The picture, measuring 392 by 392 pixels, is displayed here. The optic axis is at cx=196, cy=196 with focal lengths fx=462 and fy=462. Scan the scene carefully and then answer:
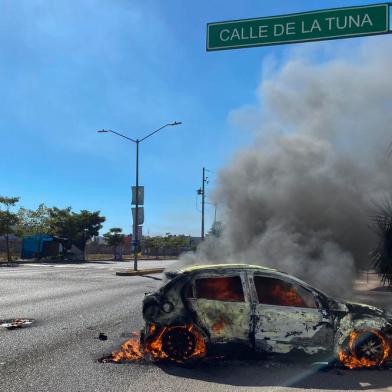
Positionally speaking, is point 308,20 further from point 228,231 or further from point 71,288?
point 71,288

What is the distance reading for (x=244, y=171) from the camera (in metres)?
17.9

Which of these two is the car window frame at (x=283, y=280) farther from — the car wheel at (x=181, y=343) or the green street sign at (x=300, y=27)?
the green street sign at (x=300, y=27)

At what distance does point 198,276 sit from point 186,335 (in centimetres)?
77

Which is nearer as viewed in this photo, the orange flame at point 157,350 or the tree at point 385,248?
the orange flame at point 157,350

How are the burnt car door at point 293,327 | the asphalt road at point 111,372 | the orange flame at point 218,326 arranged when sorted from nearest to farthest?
the asphalt road at point 111,372
the burnt car door at point 293,327
the orange flame at point 218,326

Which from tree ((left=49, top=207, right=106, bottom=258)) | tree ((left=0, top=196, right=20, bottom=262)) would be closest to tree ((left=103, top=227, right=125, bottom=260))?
tree ((left=49, top=207, right=106, bottom=258))

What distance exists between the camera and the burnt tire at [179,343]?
5973 mm

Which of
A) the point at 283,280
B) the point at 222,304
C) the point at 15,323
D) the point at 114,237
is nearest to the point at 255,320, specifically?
the point at 222,304

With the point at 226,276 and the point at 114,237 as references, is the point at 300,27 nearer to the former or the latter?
the point at 226,276

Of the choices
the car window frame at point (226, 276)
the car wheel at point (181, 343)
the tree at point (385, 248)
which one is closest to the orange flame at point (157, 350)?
the car wheel at point (181, 343)

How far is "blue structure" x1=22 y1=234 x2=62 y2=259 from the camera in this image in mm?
42156

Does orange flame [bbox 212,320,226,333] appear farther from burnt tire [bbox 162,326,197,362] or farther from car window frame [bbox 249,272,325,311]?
car window frame [bbox 249,272,325,311]

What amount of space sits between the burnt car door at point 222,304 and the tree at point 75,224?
44016 mm

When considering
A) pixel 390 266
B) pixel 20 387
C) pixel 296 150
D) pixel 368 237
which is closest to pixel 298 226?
pixel 368 237
